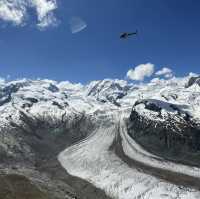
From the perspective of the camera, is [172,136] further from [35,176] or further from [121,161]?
[35,176]

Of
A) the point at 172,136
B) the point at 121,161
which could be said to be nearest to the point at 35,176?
the point at 121,161

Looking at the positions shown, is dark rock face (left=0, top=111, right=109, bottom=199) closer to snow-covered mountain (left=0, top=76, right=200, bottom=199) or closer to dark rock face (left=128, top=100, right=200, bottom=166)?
snow-covered mountain (left=0, top=76, right=200, bottom=199)

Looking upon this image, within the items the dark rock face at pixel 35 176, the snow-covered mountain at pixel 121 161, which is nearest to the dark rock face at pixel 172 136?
the snow-covered mountain at pixel 121 161

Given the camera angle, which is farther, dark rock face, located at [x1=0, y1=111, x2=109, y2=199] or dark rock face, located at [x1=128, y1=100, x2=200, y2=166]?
dark rock face, located at [x1=128, y1=100, x2=200, y2=166]

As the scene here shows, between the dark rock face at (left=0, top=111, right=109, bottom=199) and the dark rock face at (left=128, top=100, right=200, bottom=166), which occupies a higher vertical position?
the dark rock face at (left=128, top=100, right=200, bottom=166)

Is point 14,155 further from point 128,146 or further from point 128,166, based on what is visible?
point 128,166

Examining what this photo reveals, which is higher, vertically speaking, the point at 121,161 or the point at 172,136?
the point at 172,136

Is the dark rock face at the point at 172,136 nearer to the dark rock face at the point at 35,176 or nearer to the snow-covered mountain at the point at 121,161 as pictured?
the snow-covered mountain at the point at 121,161

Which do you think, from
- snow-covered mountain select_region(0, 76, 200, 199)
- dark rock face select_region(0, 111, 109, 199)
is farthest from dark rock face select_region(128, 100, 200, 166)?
dark rock face select_region(0, 111, 109, 199)
